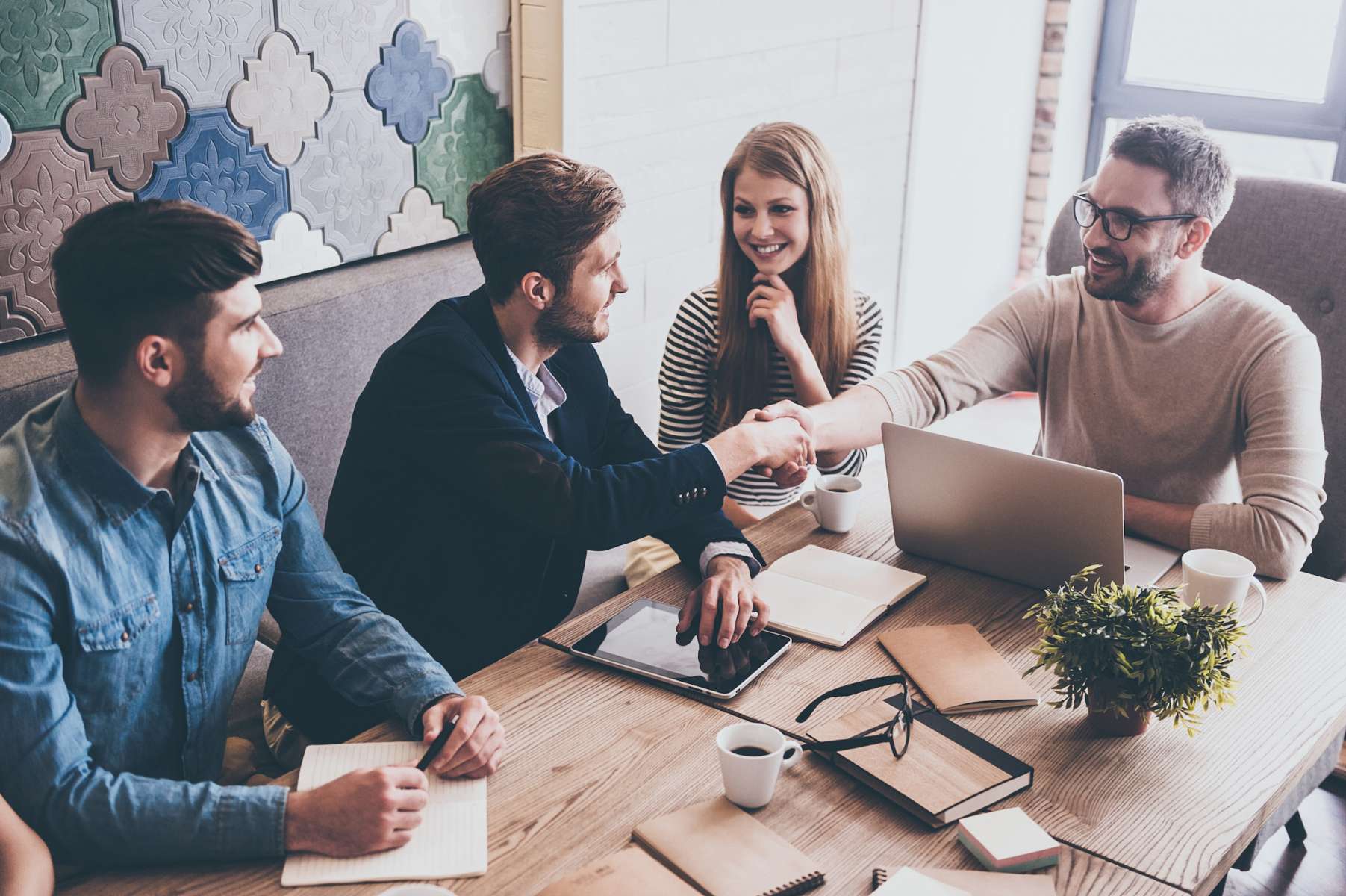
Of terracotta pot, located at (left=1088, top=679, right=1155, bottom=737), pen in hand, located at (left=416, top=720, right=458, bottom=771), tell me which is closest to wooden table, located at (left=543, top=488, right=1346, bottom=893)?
terracotta pot, located at (left=1088, top=679, right=1155, bottom=737)

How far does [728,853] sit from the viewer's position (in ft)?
3.76

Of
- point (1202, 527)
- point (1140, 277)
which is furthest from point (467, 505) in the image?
point (1140, 277)

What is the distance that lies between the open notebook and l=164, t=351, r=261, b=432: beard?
14.8 inches

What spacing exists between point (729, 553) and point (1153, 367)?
2.98 ft

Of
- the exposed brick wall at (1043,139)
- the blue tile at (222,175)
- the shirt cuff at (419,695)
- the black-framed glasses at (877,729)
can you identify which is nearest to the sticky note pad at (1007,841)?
the black-framed glasses at (877,729)

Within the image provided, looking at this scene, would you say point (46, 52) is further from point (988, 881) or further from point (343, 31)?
point (988, 881)

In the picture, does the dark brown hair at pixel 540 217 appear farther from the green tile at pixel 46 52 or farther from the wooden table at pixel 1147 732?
the green tile at pixel 46 52

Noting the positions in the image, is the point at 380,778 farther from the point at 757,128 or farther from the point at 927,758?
the point at 757,128

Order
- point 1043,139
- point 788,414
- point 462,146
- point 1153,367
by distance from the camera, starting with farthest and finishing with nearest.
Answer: point 1043,139 < point 462,146 < point 1153,367 < point 788,414

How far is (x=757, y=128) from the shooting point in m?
2.41

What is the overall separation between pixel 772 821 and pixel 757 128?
158 cm

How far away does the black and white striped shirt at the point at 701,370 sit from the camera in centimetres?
244

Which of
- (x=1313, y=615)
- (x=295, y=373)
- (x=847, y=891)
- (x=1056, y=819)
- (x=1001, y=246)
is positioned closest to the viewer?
(x=847, y=891)

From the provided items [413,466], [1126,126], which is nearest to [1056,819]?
[413,466]
